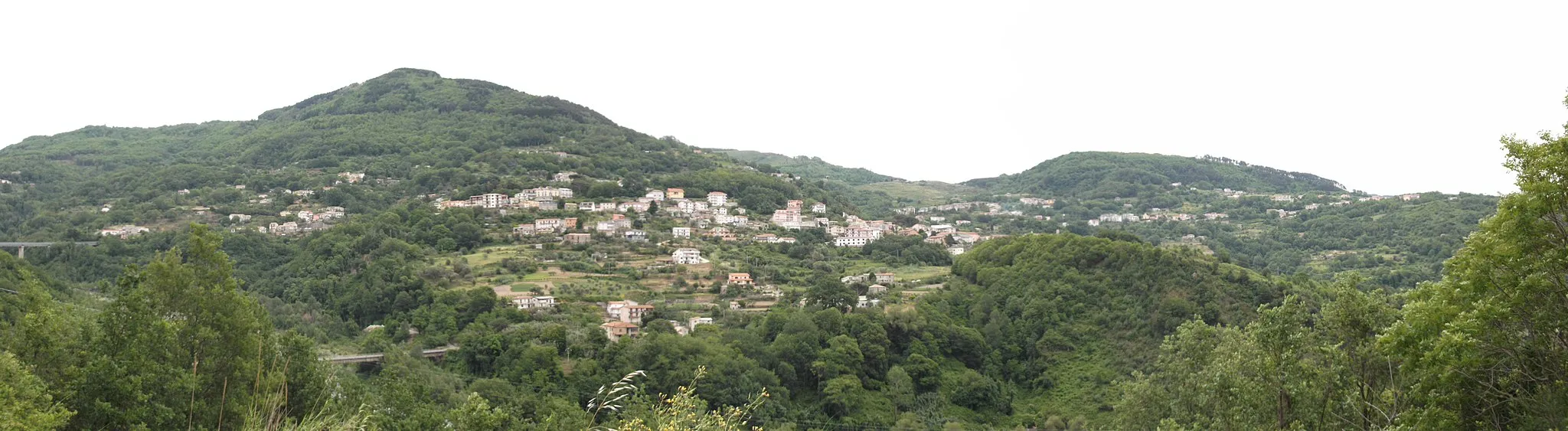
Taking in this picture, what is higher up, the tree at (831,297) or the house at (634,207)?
the house at (634,207)

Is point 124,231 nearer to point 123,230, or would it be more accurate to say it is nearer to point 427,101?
point 123,230

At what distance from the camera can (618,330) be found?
2941 centimetres

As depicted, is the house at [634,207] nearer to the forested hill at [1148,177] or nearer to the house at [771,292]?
the house at [771,292]

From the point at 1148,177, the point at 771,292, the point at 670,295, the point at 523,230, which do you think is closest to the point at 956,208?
the point at 1148,177

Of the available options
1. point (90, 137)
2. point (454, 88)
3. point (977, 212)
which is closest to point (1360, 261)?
point (977, 212)

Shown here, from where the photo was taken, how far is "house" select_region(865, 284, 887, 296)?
3746 cm

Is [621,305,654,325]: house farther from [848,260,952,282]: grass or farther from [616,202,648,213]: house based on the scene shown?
[616,202,648,213]: house

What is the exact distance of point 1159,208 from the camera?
97875mm

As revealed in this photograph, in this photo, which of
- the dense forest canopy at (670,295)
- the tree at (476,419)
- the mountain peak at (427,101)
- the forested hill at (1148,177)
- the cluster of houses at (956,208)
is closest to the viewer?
the dense forest canopy at (670,295)

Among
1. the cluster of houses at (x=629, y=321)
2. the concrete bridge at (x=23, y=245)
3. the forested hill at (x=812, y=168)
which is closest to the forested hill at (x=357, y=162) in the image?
the concrete bridge at (x=23, y=245)

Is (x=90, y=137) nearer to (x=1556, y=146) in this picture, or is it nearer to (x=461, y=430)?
(x=461, y=430)

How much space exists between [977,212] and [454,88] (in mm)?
55253

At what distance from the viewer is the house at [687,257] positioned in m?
43.3

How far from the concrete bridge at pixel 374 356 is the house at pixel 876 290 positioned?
1649 cm
